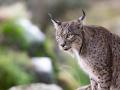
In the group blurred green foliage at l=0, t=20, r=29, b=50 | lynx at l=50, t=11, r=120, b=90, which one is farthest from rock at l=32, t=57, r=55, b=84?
lynx at l=50, t=11, r=120, b=90

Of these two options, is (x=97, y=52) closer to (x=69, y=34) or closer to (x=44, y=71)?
(x=69, y=34)

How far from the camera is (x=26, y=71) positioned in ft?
26.8

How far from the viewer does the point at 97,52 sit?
470 centimetres

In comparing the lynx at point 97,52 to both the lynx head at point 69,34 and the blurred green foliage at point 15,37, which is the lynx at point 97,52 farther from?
the blurred green foliage at point 15,37

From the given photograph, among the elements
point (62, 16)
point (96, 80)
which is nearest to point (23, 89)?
point (96, 80)

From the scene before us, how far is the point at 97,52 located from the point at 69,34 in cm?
33

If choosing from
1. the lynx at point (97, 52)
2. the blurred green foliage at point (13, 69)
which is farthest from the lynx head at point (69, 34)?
the blurred green foliage at point (13, 69)

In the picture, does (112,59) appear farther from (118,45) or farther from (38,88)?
(38,88)

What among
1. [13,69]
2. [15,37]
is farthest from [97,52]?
[15,37]

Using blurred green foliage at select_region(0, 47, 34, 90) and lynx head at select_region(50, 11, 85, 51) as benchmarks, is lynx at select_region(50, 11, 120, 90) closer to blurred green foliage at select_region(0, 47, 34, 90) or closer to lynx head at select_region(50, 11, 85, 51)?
lynx head at select_region(50, 11, 85, 51)

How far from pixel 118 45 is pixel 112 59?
0.17m

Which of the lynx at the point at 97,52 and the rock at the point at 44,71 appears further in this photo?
the rock at the point at 44,71

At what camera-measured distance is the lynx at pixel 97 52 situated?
4.60 m

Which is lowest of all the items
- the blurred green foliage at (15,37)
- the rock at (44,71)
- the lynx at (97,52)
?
the lynx at (97,52)
